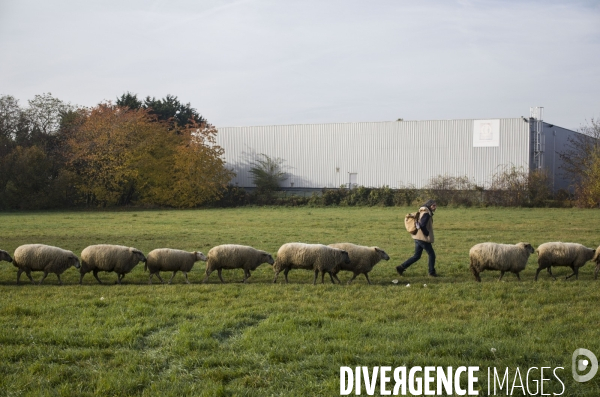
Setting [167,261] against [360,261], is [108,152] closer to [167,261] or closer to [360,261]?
[167,261]

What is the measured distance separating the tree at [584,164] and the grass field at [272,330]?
3134 centimetres

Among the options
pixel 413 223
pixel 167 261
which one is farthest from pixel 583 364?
pixel 167 261

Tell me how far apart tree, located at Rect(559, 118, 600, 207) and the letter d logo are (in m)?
39.9

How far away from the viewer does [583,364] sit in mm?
7145

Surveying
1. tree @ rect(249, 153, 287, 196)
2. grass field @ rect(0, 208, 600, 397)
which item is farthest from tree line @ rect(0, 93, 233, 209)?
grass field @ rect(0, 208, 600, 397)

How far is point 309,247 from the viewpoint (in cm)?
1427

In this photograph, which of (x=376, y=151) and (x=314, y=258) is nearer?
(x=314, y=258)

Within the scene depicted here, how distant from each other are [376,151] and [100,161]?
2403cm

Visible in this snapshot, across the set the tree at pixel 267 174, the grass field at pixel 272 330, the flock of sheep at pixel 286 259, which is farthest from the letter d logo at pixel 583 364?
the tree at pixel 267 174

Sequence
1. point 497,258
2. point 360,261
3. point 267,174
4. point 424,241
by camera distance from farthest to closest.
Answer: point 267,174, point 424,241, point 360,261, point 497,258

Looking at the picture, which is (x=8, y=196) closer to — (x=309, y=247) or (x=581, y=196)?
(x=309, y=247)

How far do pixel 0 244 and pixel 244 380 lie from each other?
17592mm

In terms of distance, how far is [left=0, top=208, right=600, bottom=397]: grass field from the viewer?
6883 mm

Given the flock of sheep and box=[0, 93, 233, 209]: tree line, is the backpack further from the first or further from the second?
box=[0, 93, 233, 209]: tree line
